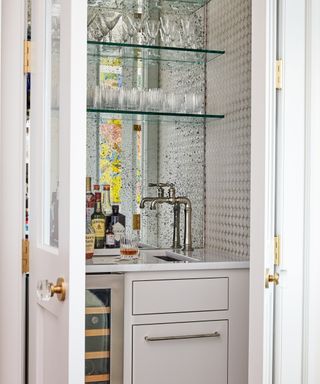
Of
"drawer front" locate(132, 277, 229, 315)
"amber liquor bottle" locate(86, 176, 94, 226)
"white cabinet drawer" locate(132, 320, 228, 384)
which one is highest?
"amber liquor bottle" locate(86, 176, 94, 226)

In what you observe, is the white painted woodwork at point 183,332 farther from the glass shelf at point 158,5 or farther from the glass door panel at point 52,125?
the glass shelf at point 158,5

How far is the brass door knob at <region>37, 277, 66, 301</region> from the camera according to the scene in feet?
5.30

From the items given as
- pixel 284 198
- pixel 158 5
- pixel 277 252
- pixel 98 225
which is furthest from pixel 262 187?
pixel 158 5

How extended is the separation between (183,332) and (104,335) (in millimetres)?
342

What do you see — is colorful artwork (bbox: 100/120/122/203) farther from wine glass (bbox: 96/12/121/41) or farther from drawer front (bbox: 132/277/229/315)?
drawer front (bbox: 132/277/229/315)

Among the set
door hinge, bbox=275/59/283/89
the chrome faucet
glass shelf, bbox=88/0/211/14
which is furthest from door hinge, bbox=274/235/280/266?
glass shelf, bbox=88/0/211/14

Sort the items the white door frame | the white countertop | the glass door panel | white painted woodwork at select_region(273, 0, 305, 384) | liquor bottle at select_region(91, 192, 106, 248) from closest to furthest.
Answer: the glass door panel
the white door frame
white painted woodwork at select_region(273, 0, 305, 384)
the white countertop
liquor bottle at select_region(91, 192, 106, 248)

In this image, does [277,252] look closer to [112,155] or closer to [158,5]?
[112,155]

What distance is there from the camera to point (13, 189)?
6.88ft

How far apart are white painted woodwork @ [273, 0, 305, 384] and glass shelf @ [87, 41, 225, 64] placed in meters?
1.11

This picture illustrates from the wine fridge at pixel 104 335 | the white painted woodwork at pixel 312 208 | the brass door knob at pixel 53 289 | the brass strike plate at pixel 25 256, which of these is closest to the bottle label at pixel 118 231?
the wine fridge at pixel 104 335

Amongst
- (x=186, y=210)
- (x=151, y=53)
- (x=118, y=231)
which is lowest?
(x=118, y=231)

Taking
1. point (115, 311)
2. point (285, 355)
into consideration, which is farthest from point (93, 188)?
point (285, 355)

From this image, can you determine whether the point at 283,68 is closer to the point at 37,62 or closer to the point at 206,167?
the point at 37,62
